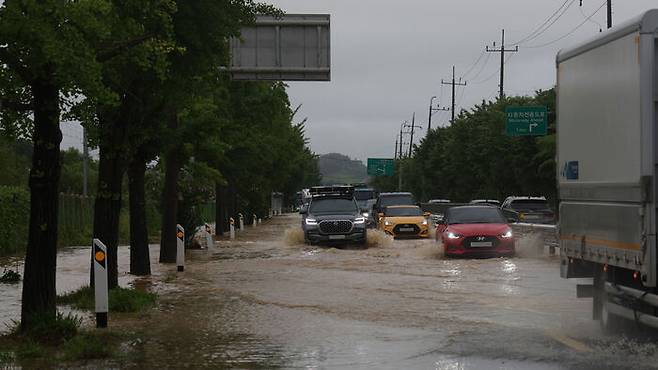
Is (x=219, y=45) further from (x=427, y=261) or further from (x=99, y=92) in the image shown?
(x=427, y=261)

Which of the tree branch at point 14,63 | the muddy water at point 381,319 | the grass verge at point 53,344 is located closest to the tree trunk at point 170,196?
the muddy water at point 381,319

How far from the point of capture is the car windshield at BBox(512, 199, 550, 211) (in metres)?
37.7

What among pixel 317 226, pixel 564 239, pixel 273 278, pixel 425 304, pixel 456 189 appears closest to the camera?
pixel 564 239

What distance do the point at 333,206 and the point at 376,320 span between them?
850 inches

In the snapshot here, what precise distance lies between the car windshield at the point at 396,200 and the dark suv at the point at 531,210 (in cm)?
780

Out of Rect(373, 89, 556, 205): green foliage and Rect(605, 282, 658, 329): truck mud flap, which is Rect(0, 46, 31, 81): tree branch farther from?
Rect(373, 89, 556, 205): green foliage

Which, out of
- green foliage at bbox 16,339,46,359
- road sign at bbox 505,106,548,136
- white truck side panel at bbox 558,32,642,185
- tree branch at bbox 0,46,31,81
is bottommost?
green foliage at bbox 16,339,46,359

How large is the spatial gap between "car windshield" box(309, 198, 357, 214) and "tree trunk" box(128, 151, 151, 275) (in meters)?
13.8

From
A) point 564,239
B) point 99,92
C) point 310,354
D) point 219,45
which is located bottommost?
point 310,354

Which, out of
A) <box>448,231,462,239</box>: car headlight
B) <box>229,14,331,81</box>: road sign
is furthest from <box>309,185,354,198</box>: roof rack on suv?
<box>448,231,462,239</box>: car headlight

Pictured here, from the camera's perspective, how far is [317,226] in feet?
111

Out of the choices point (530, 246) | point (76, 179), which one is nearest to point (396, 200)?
point (530, 246)

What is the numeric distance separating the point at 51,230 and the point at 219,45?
3602 mm

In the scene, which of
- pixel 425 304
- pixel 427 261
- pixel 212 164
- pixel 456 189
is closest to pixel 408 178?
pixel 456 189
